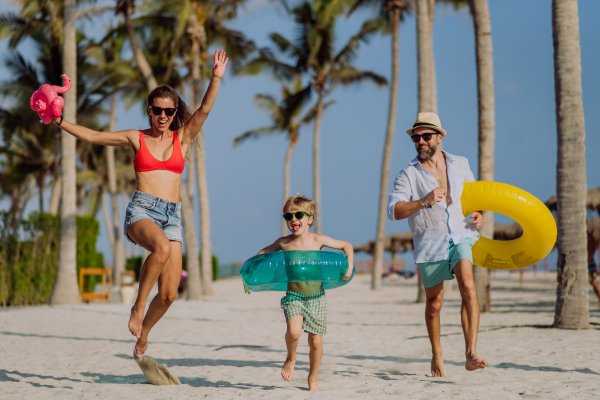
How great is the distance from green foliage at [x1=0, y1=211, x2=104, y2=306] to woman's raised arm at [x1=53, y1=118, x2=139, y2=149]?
38.5ft

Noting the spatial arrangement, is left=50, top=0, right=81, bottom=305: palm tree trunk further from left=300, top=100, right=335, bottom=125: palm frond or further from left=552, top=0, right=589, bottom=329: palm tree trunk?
left=300, top=100, right=335, bottom=125: palm frond

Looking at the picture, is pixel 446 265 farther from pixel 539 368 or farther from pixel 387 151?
pixel 387 151

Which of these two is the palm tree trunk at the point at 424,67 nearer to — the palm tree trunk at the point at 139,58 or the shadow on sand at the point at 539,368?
the palm tree trunk at the point at 139,58

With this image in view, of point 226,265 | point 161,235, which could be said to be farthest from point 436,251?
point 226,265

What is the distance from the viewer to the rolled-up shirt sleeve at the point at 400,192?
4602 millimetres

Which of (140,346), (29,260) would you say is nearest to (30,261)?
(29,260)

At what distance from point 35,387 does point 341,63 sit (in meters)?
24.8

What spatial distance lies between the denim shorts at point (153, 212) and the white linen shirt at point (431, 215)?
5.42ft

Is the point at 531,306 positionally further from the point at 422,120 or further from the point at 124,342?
the point at 422,120

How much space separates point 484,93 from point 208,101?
311 inches

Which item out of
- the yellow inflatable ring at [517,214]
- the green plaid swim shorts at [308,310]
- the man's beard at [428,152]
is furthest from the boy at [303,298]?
the yellow inflatable ring at [517,214]

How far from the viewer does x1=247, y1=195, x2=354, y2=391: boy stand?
14.7ft

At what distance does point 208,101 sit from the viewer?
4.53m

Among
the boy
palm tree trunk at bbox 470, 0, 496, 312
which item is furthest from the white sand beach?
palm tree trunk at bbox 470, 0, 496, 312
